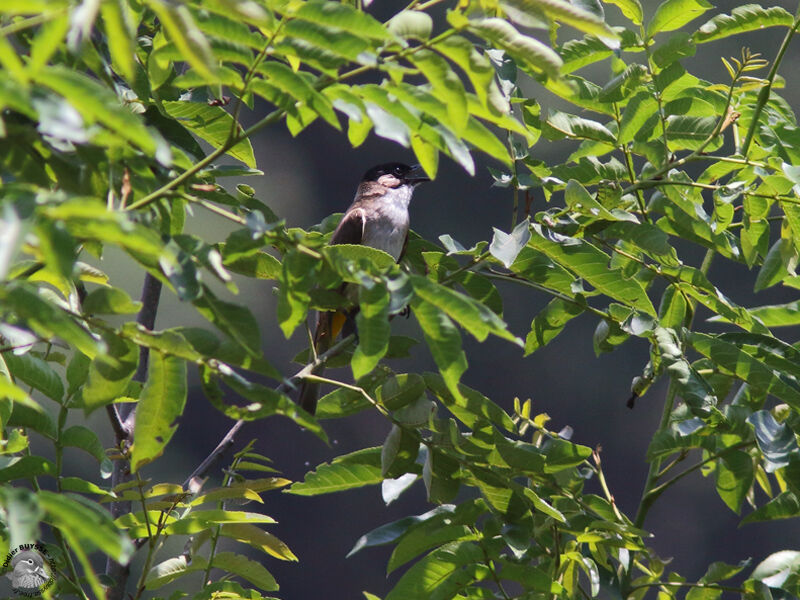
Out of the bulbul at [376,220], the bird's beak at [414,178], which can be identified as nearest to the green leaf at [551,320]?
the bulbul at [376,220]

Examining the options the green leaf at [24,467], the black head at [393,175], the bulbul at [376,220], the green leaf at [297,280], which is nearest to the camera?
the green leaf at [297,280]

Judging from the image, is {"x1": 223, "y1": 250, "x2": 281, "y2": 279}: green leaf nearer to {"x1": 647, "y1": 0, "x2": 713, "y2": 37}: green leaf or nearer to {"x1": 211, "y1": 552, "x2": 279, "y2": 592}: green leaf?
{"x1": 211, "y1": 552, "x2": 279, "y2": 592}: green leaf

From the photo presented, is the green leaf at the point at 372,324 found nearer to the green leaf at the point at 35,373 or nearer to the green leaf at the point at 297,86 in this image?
the green leaf at the point at 297,86

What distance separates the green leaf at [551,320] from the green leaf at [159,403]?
84 centimetres

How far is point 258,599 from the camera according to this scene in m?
1.85

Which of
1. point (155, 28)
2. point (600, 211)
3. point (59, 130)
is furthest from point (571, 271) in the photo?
point (59, 130)

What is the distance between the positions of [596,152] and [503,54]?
337 mm

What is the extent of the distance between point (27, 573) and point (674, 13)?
5.71 feet

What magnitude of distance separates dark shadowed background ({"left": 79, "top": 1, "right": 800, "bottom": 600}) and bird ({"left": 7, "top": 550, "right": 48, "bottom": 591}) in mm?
5106

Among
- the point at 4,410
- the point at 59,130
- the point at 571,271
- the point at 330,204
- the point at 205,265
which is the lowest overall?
the point at 330,204

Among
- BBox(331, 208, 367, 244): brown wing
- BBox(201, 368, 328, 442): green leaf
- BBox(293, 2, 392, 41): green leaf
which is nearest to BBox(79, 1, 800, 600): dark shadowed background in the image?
BBox(331, 208, 367, 244): brown wing

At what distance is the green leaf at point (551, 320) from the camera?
1983 millimetres

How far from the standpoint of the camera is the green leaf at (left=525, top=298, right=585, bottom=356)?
1.98m

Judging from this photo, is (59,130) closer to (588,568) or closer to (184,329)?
(184,329)
